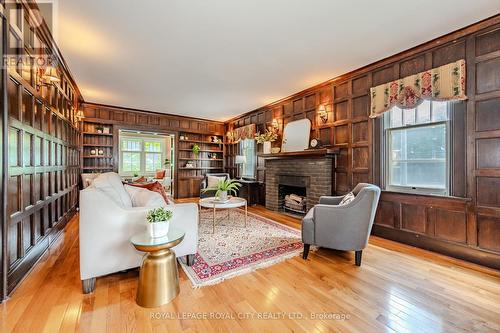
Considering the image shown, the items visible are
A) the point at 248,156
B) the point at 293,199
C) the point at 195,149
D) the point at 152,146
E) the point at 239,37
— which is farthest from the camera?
the point at 152,146

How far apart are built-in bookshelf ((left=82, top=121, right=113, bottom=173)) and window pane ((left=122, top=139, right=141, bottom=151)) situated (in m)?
2.09

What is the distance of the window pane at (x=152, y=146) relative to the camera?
8.71 metres

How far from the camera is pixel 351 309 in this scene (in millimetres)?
1704

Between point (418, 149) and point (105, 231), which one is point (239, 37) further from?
point (418, 149)

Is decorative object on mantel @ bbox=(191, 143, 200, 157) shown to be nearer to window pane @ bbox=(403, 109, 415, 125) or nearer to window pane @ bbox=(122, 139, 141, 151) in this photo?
window pane @ bbox=(122, 139, 141, 151)

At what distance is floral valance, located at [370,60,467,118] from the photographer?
264 cm

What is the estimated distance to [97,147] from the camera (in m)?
6.22

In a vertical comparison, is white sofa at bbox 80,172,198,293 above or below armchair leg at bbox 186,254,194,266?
above

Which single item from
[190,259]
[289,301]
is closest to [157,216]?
[190,259]

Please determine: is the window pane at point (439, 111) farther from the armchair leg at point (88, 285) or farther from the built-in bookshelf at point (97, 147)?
the built-in bookshelf at point (97, 147)

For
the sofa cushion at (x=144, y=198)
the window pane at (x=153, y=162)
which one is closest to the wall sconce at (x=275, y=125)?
the sofa cushion at (x=144, y=198)

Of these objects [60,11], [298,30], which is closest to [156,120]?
[60,11]

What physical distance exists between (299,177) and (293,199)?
0.58 metres

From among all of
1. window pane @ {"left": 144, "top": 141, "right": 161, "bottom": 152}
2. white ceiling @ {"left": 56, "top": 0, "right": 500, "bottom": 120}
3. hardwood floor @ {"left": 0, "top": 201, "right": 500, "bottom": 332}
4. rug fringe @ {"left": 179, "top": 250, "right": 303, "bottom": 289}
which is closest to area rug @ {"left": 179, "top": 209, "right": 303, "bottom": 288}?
rug fringe @ {"left": 179, "top": 250, "right": 303, "bottom": 289}
